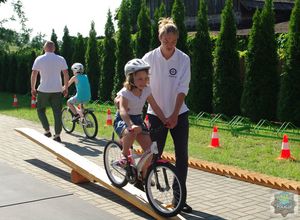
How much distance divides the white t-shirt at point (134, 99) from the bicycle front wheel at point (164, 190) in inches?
29.7

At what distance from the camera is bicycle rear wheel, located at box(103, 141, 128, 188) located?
19.6 feet

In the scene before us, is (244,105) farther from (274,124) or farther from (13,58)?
(13,58)


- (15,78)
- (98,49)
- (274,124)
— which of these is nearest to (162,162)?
(274,124)

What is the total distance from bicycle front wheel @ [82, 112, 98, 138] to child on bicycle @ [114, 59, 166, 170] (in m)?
5.18

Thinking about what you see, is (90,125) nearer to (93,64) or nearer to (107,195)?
(107,195)

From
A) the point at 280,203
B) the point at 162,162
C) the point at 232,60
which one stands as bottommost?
the point at 280,203

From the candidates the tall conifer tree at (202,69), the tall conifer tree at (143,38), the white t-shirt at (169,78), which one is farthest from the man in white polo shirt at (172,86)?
the tall conifer tree at (143,38)

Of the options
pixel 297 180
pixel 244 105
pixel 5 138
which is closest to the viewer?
pixel 297 180

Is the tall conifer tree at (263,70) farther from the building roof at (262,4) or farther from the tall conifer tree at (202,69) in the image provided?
the building roof at (262,4)

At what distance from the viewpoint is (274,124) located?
1316 centimetres

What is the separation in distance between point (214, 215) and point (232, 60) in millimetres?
10111

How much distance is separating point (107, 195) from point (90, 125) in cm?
488

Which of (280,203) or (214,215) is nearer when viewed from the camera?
(214,215)

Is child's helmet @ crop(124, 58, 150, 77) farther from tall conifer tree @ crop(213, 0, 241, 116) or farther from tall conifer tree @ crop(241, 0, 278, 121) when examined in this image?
tall conifer tree @ crop(213, 0, 241, 116)
